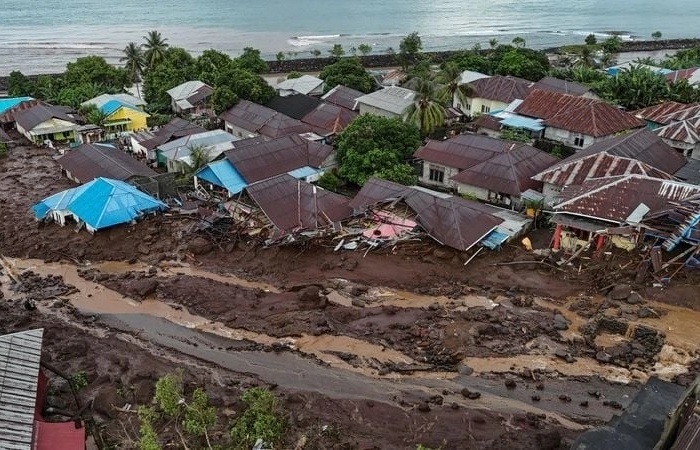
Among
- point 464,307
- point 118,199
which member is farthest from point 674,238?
point 118,199

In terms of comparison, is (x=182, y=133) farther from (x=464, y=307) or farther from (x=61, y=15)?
(x=61, y=15)

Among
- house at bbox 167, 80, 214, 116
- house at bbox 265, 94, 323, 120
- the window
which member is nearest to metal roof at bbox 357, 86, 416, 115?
house at bbox 265, 94, 323, 120

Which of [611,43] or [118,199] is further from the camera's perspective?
[611,43]

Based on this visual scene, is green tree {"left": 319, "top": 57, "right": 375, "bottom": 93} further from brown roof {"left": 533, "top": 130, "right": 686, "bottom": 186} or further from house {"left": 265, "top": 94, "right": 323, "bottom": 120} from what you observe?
brown roof {"left": 533, "top": 130, "right": 686, "bottom": 186}

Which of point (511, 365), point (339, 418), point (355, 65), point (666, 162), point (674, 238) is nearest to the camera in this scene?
point (339, 418)

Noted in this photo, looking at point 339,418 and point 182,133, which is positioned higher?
point 182,133
